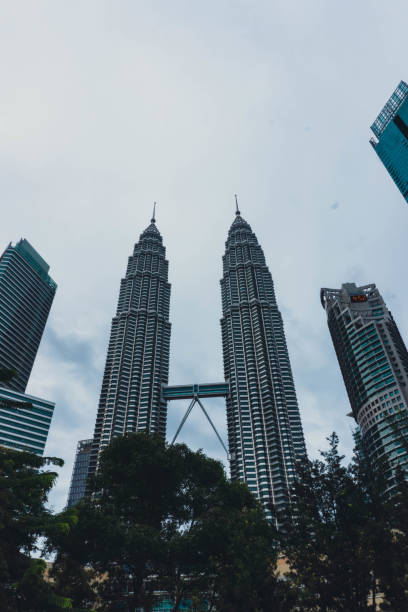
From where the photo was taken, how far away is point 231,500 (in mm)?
36438

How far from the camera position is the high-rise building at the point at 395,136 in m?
114

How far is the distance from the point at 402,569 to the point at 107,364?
146 metres

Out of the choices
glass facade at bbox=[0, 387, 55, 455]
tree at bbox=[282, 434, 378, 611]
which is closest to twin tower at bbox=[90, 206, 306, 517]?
glass facade at bbox=[0, 387, 55, 455]

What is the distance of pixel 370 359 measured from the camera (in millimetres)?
121938

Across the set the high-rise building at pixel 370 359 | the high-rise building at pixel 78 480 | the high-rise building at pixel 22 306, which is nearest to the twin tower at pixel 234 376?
the high-rise building at pixel 370 359

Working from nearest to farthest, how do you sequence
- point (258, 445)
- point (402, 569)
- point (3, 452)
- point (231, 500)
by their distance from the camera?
1. point (402, 569)
2. point (3, 452)
3. point (231, 500)
4. point (258, 445)

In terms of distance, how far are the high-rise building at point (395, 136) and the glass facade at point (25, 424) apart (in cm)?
13862

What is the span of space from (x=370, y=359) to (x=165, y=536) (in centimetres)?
10584

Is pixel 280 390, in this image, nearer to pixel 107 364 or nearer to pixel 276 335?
pixel 276 335

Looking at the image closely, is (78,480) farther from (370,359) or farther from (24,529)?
(24,529)

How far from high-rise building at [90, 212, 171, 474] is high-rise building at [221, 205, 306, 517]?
27.4 meters

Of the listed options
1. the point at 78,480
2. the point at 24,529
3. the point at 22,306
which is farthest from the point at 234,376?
the point at 24,529

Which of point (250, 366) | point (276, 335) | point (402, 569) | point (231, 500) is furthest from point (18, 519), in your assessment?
point (276, 335)

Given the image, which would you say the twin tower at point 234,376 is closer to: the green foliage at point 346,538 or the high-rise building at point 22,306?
the high-rise building at point 22,306
